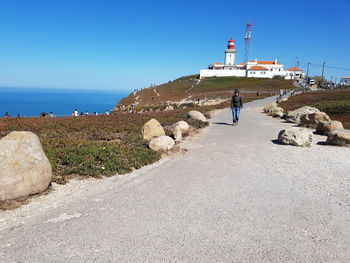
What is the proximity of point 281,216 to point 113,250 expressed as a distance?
3520mm

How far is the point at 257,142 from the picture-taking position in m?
12.3

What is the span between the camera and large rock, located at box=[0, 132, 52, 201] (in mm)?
5531

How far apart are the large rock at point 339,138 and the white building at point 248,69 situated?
102 meters

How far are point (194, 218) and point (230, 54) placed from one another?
400 ft

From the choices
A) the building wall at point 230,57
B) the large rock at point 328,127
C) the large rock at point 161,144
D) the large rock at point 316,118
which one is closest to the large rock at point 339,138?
the large rock at point 328,127

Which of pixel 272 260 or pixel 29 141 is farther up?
pixel 29 141

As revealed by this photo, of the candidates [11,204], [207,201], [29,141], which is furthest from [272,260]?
[29,141]

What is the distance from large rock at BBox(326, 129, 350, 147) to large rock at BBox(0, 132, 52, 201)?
11.9 m

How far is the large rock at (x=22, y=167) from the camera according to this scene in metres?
5.53

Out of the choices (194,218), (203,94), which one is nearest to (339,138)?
(194,218)

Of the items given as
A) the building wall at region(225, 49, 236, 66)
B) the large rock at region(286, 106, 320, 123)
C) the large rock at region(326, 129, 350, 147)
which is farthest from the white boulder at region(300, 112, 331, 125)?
the building wall at region(225, 49, 236, 66)

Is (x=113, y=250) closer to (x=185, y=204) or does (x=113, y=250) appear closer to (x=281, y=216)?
(x=185, y=204)

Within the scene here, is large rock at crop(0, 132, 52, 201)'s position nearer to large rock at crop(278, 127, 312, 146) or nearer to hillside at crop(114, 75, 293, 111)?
large rock at crop(278, 127, 312, 146)

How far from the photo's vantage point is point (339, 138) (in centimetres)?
1130
